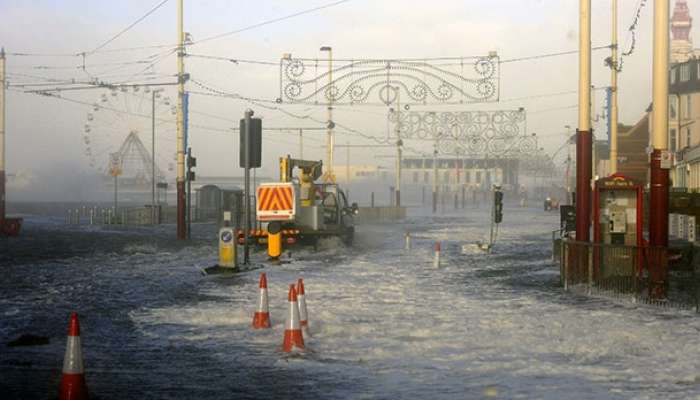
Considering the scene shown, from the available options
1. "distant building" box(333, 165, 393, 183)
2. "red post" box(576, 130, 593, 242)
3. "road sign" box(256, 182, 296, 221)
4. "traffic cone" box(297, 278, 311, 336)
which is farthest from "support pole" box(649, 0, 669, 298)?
"distant building" box(333, 165, 393, 183)

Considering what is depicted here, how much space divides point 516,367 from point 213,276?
1259cm

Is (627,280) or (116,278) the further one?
(116,278)

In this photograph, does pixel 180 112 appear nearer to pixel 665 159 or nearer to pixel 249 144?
pixel 249 144

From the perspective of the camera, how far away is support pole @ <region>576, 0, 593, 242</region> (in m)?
20.6

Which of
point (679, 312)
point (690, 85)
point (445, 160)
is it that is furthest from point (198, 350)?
point (445, 160)

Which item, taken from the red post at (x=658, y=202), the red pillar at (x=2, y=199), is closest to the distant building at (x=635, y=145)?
the red pillar at (x=2, y=199)

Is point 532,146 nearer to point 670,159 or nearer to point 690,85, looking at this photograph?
point 690,85

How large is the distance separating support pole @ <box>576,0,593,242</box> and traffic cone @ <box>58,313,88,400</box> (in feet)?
46.6

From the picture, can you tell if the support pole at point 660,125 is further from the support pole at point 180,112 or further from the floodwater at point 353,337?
the support pole at point 180,112

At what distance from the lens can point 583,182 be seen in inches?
823

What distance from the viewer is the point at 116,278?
2205 cm

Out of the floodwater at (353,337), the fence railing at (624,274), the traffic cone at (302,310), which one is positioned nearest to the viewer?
the floodwater at (353,337)

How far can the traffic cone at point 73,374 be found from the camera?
842 cm

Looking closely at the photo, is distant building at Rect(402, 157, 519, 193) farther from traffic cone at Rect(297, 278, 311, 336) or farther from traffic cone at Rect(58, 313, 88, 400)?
traffic cone at Rect(58, 313, 88, 400)
